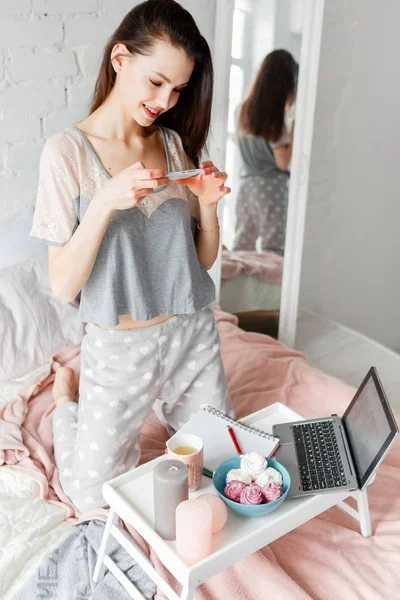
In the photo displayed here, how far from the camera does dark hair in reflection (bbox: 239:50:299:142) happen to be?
7.01 ft

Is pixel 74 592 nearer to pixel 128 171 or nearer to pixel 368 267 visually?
pixel 128 171

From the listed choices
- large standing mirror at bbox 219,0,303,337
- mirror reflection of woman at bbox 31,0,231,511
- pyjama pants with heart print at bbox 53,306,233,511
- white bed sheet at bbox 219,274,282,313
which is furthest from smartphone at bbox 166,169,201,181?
white bed sheet at bbox 219,274,282,313

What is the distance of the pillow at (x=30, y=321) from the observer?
187cm

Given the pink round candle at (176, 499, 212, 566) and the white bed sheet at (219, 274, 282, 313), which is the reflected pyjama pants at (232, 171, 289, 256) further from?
the pink round candle at (176, 499, 212, 566)

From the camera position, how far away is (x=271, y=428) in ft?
4.76

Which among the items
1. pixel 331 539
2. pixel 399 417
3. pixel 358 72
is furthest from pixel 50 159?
pixel 358 72

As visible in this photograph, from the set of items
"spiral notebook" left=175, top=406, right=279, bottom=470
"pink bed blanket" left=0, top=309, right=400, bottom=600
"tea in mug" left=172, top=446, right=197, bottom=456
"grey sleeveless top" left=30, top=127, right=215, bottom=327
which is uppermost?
"grey sleeveless top" left=30, top=127, right=215, bottom=327

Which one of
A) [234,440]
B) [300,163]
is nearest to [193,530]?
[234,440]

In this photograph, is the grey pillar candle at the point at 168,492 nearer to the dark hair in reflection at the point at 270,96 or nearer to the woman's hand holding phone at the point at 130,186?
the woman's hand holding phone at the point at 130,186

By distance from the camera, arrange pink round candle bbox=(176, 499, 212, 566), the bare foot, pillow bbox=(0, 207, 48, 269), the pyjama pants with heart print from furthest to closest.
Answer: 1. pillow bbox=(0, 207, 48, 269)
2. the bare foot
3. the pyjama pants with heart print
4. pink round candle bbox=(176, 499, 212, 566)

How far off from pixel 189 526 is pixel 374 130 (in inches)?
80.1

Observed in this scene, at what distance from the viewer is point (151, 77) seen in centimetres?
129

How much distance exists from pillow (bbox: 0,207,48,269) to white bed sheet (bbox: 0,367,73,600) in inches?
27.2

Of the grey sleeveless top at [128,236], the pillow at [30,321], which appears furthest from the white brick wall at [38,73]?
the grey sleeveless top at [128,236]
